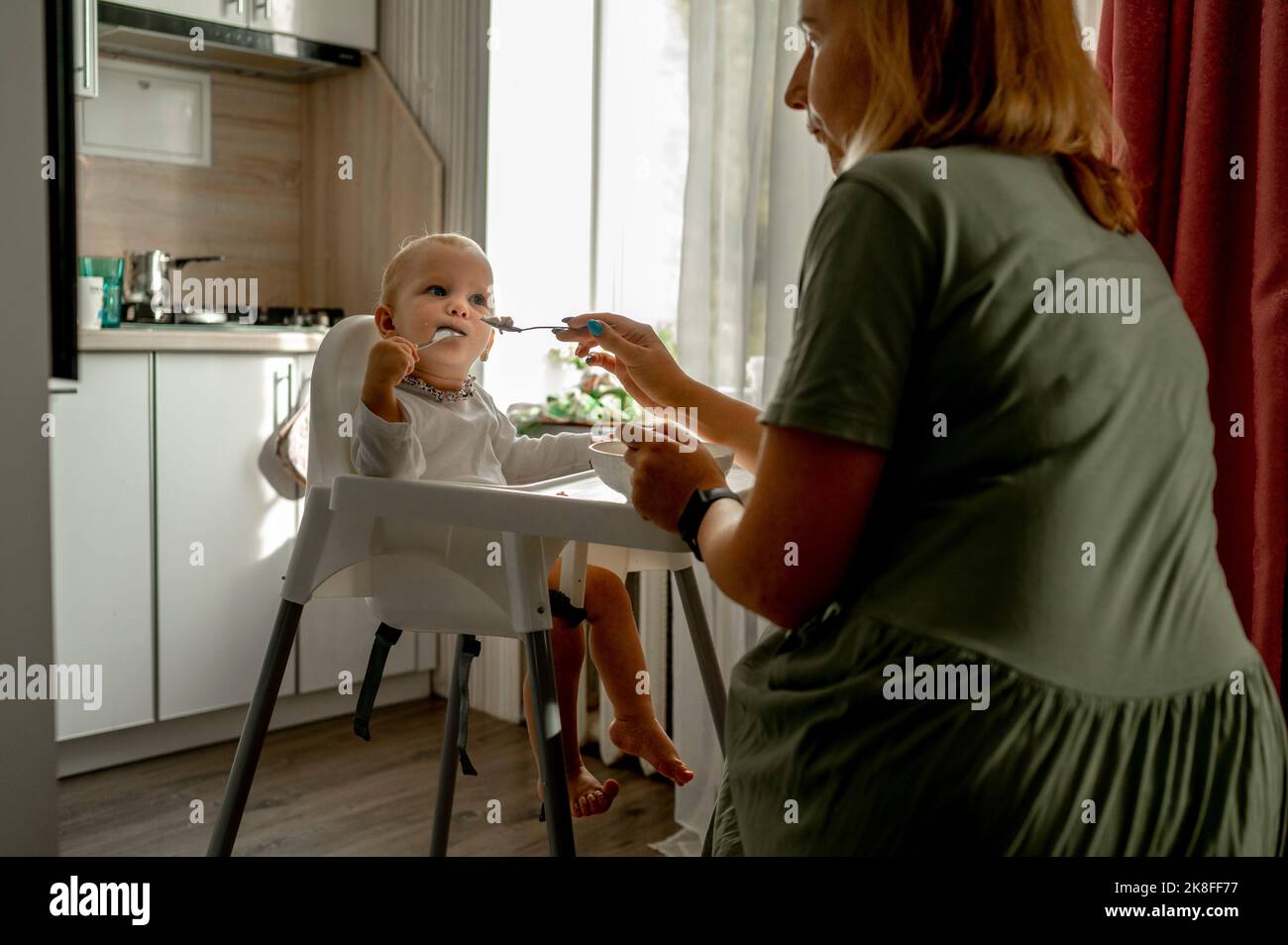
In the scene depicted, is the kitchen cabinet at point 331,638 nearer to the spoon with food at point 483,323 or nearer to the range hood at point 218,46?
the range hood at point 218,46

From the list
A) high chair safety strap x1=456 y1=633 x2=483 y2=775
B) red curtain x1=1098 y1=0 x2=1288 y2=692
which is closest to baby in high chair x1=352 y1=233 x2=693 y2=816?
high chair safety strap x1=456 y1=633 x2=483 y2=775

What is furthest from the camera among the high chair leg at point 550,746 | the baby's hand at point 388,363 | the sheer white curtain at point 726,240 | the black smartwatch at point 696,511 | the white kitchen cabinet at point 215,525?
the white kitchen cabinet at point 215,525

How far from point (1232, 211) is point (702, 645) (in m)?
0.91

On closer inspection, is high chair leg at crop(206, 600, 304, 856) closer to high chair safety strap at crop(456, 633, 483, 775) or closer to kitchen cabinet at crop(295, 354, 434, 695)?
high chair safety strap at crop(456, 633, 483, 775)

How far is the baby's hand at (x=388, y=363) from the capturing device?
1.35 metres

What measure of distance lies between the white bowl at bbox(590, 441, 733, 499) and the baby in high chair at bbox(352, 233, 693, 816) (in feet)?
1.01

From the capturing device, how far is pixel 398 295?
1602 mm

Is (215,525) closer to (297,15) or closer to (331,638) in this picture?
(331,638)

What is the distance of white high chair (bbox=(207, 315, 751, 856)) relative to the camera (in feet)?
3.69

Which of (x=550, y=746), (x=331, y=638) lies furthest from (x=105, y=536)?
(x=550, y=746)

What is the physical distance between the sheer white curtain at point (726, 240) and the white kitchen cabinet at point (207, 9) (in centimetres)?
129

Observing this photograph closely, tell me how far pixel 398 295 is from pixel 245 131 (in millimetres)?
2125

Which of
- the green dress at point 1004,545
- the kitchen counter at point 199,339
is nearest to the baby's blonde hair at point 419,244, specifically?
the green dress at point 1004,545
